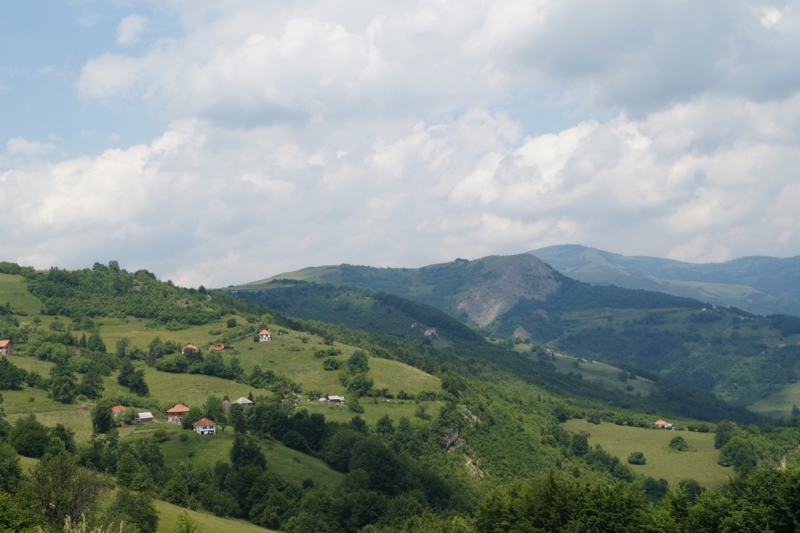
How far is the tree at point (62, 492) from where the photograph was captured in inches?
2662

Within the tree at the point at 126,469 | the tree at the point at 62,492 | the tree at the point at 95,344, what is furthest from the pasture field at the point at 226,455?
the tree at the point at 95,344

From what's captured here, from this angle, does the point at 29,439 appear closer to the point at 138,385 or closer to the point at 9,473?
the point at 9,473

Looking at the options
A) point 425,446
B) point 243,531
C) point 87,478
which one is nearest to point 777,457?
point 425,446

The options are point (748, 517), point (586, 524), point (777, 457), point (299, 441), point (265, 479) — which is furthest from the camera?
→ point (777, 457)

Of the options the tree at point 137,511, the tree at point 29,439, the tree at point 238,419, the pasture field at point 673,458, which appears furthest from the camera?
the pasture field at point 673,458

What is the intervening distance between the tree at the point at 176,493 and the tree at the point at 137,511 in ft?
73.7

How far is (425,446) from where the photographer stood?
513ft

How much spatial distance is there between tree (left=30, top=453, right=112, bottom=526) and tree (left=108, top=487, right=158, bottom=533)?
3.16 m

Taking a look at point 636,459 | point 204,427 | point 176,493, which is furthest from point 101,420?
point 636,459

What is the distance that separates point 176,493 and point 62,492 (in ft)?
108

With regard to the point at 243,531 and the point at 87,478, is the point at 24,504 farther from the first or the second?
the point at 243,531

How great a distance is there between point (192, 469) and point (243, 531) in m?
27.8

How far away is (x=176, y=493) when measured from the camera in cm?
9944

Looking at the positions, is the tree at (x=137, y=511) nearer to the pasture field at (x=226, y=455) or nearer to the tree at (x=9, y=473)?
the tree at (x=9, y=473)
